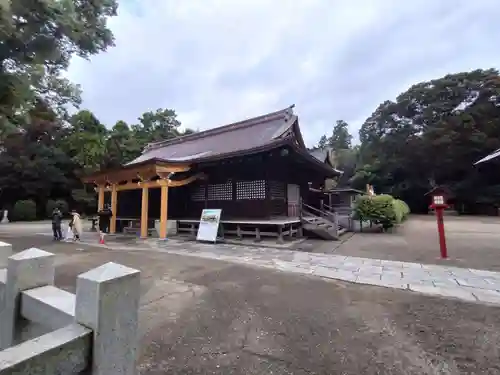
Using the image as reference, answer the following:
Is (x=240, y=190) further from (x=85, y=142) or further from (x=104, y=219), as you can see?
(x=85, y=142)

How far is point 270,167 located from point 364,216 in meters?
5.67

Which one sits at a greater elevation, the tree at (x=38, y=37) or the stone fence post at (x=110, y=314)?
the tree at (x=38, y=37)

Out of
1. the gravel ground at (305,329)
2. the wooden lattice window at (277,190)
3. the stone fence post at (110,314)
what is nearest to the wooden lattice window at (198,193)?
the wooden lattice window at (277,190)

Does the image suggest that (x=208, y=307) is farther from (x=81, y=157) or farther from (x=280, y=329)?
(x=81, y=157)

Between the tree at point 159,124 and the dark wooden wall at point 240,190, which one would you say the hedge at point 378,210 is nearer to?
the dark wooden wall at point 240,190

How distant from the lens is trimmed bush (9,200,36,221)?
21.9 m

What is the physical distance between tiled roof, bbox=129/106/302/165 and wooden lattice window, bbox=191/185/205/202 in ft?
4.32

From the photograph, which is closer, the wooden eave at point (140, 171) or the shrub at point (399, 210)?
the wooden eave at point (140, 171)

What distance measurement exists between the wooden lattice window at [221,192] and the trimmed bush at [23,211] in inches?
792

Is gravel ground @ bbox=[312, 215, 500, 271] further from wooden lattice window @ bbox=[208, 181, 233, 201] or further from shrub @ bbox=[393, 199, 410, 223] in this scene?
shrub @ bbox=[393, 199, 410, 223]

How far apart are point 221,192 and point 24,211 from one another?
20790mm

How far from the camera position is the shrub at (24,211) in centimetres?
2194

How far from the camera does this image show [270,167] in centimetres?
995

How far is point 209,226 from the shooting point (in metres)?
9.39
